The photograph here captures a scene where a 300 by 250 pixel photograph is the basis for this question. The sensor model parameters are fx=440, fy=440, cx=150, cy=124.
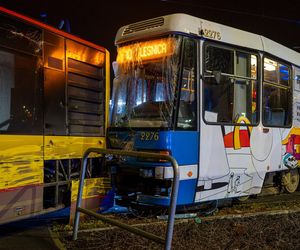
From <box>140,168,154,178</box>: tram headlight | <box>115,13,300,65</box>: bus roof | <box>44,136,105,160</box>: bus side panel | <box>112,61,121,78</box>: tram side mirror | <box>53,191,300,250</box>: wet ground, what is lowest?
<box>53,191,300,250</box>: wet ground

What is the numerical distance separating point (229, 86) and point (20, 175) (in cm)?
374

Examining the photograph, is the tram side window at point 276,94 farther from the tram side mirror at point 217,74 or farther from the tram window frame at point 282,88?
the tram side mirror at point 217,74

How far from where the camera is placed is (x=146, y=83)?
23.8 feet

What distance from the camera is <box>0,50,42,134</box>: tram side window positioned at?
19.2ft

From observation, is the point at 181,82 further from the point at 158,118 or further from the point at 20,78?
the point at 20,78

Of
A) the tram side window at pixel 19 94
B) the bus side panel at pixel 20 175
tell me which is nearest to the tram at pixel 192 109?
the bus side panel at pixel 20 175

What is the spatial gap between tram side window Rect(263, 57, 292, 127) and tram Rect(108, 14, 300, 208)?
0.04 meters

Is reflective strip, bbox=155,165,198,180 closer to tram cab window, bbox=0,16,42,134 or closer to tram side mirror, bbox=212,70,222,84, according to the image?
tram side mirror, bbox=212,70,222,84

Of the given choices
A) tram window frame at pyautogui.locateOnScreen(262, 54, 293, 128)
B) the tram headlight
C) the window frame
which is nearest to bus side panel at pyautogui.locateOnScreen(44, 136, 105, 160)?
the tram headlight

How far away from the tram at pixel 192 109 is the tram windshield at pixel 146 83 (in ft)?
0.05

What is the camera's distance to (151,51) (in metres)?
7.16

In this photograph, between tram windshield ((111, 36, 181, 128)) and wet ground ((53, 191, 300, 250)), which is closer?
wet ground ((53, 191, 300, 250))

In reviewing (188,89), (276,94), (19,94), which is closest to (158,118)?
(188,89)

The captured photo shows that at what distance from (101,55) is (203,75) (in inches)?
76.7
